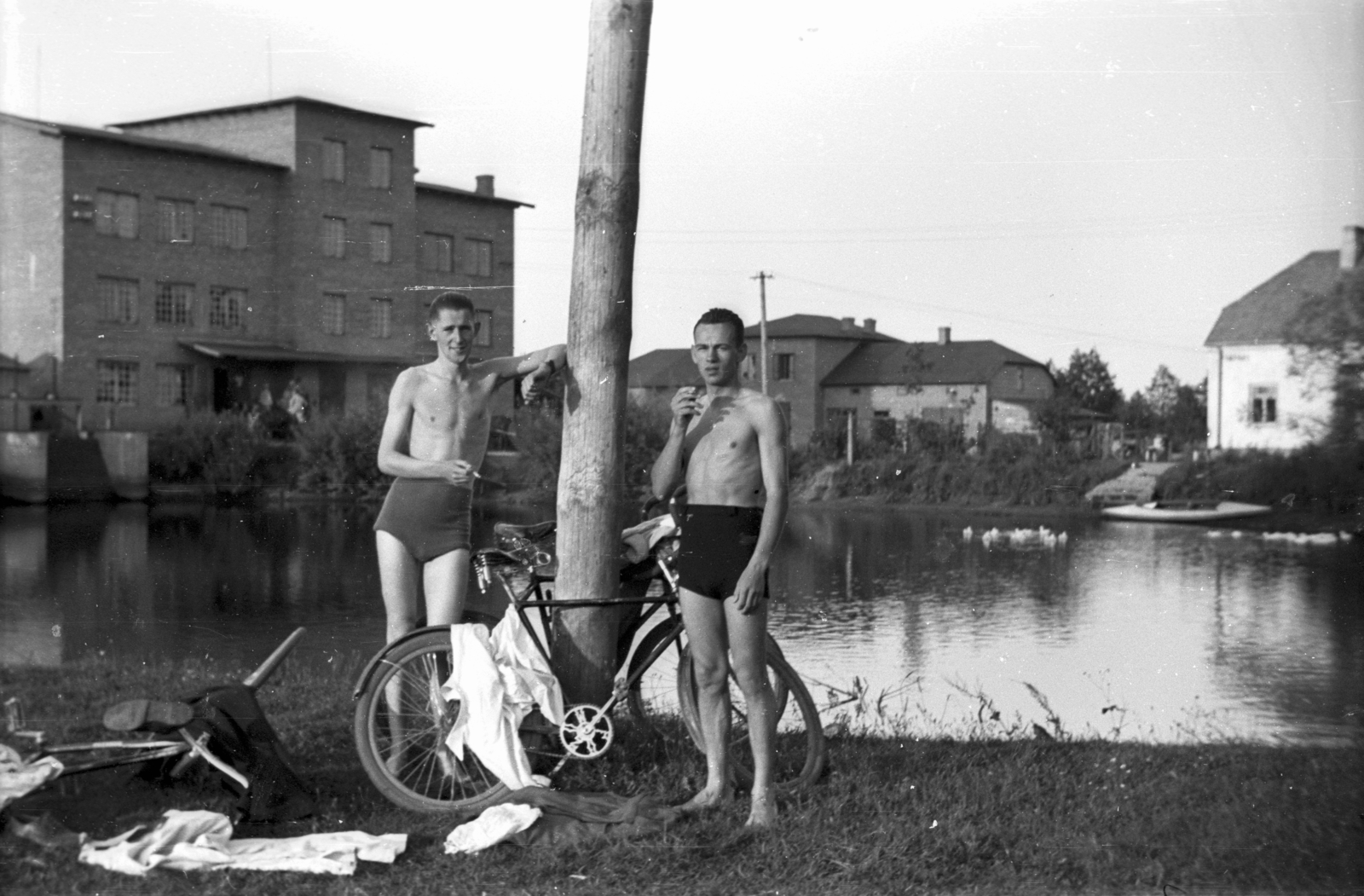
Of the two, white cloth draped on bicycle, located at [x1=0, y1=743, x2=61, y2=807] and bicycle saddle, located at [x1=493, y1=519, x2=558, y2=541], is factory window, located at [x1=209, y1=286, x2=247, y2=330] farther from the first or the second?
white cloth draped on bicycle, located at [x1=0, y1=743, x2=61, y2=807]

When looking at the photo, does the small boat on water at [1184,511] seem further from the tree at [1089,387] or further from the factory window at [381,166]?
the factory window at [381,166]

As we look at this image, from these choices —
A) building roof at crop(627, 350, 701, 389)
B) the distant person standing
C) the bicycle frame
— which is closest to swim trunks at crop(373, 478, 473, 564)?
the bicycle frame

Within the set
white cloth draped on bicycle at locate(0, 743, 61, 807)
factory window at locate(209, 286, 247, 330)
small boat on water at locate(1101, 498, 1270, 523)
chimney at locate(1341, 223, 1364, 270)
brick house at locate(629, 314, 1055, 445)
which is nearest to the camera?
white cloth draped on bicycle at locate(0, 743, 61, 807)

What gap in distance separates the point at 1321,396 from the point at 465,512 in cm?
343

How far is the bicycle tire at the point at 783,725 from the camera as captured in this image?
538cm

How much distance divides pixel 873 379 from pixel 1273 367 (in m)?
10.1

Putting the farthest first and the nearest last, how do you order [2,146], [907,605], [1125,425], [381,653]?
[1125,425] → [907,605] → [2,146] → [381,653]

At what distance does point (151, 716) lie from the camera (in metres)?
4.95

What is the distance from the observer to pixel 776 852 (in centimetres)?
457

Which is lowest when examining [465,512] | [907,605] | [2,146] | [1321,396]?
[907,605]

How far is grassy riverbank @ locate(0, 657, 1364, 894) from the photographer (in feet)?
14.3

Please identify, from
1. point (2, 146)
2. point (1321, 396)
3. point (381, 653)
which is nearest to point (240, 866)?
point (381, 653)

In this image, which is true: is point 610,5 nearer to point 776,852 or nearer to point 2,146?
point 776,852

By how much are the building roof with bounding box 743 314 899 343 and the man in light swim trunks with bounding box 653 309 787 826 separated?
6488mm
